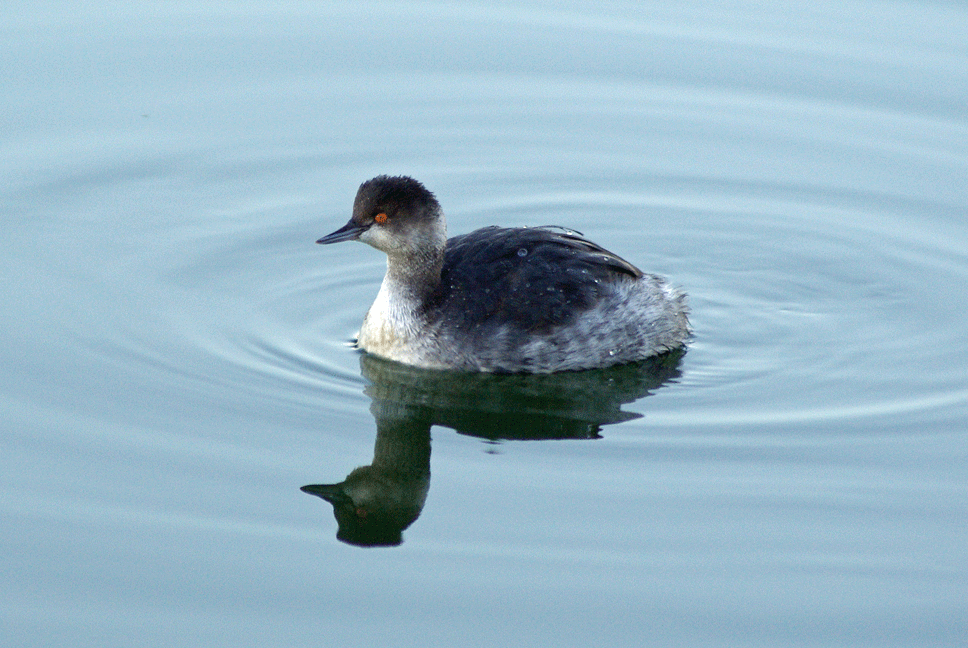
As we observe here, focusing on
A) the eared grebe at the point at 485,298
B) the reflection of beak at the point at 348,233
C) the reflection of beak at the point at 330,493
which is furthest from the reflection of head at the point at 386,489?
the reflection of beak at the point at 348,233


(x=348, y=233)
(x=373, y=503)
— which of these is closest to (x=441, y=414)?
(x=373, y=503)

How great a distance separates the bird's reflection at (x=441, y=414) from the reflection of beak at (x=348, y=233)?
2.50ft

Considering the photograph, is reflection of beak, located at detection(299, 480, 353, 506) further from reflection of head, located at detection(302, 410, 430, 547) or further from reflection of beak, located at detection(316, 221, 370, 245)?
reflection of beak, located at detection(316, 221, 370, 245)

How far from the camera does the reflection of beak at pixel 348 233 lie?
927 cm

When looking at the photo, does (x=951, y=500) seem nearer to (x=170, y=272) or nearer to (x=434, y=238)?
(x=434, y=238)

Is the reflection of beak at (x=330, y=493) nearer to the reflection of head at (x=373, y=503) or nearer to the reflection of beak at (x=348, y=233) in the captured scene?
the reflection of head at (x=373, y=503)

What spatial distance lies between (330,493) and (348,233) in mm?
2165

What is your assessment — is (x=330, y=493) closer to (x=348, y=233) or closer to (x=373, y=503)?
(x=373, y=503)

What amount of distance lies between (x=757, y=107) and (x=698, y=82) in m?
0.64

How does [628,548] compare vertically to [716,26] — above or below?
below

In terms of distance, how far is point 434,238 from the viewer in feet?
30.7

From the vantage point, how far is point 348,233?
9.32 metres

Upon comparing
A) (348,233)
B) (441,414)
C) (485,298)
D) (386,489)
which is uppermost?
(348,233)

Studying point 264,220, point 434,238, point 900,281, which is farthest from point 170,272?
point 900,281
